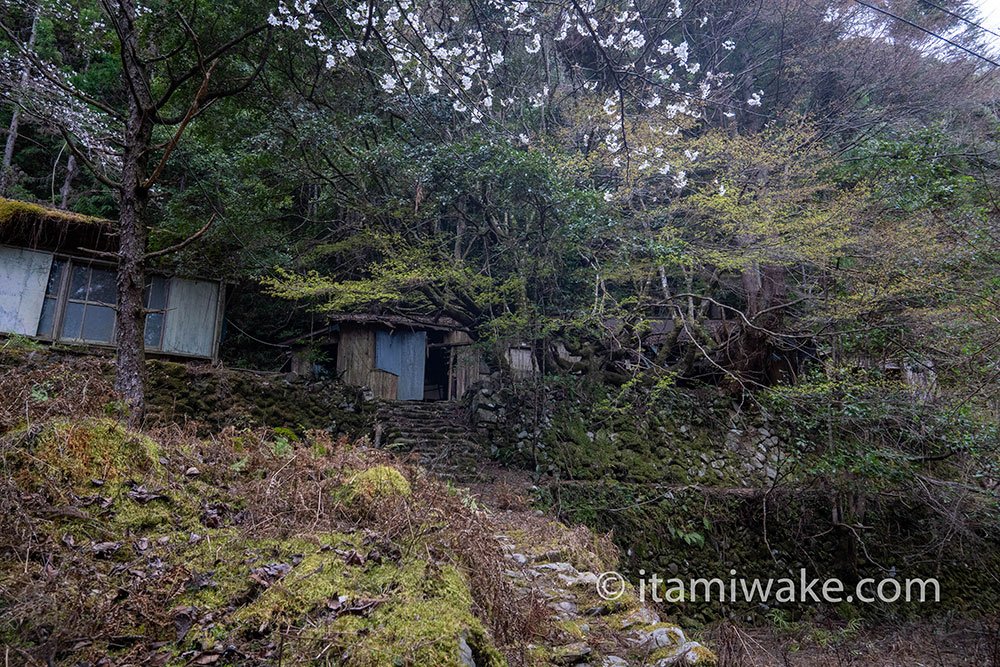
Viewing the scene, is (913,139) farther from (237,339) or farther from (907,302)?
(237,339)

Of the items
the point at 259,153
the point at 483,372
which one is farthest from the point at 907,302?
the point at 259,153

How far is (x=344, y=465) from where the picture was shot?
4.30 meters

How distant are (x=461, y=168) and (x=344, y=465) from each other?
24.4 ft

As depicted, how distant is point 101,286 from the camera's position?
10.4 meters

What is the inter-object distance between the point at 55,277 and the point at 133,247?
6957 millimetres

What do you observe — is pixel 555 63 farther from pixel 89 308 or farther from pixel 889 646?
pixel 889 646

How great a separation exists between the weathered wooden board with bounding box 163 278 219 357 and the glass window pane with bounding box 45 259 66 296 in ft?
5.82

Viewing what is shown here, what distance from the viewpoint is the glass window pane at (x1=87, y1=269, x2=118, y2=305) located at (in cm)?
1034

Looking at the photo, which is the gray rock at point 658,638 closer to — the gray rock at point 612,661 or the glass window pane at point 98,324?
the gray rock at point 612,661

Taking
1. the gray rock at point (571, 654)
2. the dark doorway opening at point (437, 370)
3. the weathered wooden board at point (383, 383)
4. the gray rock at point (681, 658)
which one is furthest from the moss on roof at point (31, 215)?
the gray rock at point (681, 658)

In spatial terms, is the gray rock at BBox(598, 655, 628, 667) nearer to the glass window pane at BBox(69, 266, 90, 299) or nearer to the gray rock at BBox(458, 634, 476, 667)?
the gray rock at BBox(458, 634, 476, 667)

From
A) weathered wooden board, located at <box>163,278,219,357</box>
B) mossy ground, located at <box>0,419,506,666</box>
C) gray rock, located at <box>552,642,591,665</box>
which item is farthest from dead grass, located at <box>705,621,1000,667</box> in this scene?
weathered wooden board, located at <box>163,278,219,357</box>

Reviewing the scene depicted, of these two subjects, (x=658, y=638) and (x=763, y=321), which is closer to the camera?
(x=658, y=638)

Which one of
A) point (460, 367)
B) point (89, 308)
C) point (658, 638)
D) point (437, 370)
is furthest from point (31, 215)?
point (658, 638)
